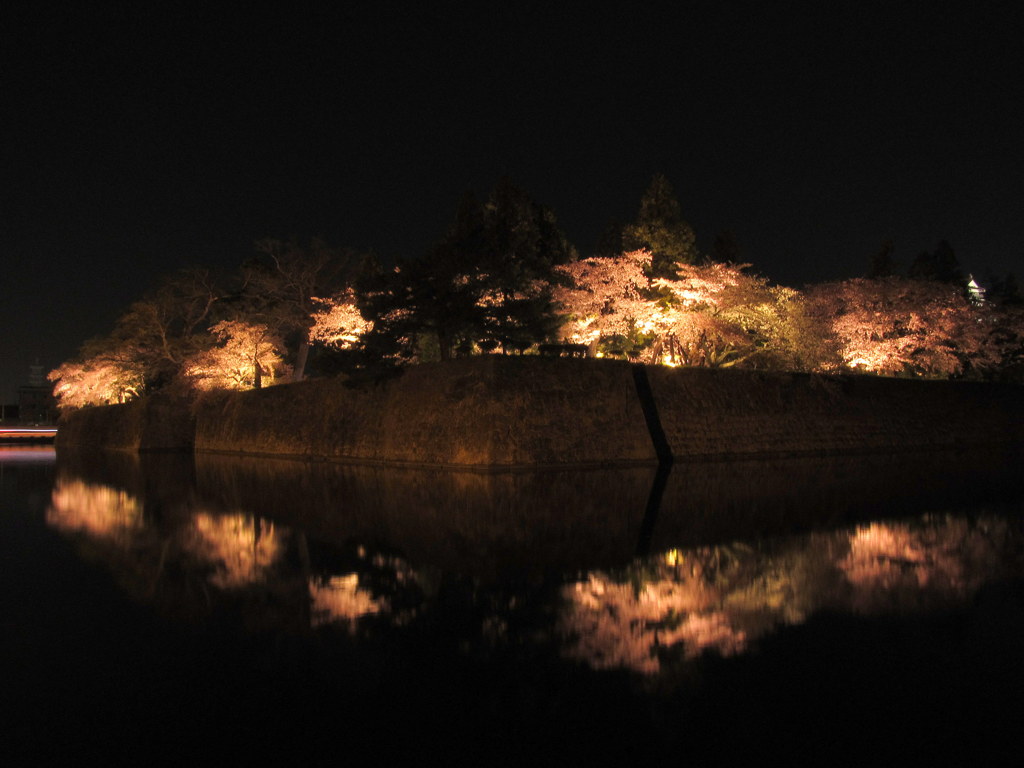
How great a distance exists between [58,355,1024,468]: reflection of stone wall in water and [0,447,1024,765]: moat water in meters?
7.47

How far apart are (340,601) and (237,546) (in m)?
2.89

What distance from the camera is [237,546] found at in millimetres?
7840

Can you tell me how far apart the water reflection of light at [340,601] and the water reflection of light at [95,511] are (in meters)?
4.09

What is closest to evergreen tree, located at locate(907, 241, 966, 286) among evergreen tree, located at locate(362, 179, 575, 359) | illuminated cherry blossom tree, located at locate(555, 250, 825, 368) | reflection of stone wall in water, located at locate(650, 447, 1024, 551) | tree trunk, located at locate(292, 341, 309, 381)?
illuminated cherry blossom tree, located at locate(555, 250, 825, 368)

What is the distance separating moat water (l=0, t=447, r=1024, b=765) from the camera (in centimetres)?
324

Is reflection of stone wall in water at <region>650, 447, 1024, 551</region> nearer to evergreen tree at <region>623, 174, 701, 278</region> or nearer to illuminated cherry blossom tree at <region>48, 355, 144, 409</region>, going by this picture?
evergreen tree at <region>623, 174, 701, 278</region>

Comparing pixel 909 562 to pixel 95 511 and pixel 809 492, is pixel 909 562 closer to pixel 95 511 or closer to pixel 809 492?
pixel 809 492

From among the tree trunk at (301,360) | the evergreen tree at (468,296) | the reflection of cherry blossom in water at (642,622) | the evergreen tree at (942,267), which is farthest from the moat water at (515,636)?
the evergreen tree at (942,267)

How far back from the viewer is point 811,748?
10.2 ft

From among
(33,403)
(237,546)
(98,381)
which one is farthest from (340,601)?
(33,403)

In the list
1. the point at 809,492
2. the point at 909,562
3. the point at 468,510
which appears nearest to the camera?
the point at 909,562

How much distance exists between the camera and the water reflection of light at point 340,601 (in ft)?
16.5

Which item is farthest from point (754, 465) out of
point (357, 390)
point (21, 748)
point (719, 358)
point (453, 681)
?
point (21, 748)

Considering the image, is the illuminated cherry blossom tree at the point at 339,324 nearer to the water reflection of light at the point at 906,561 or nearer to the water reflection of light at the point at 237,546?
the water reflection of light at the point at 237,546
